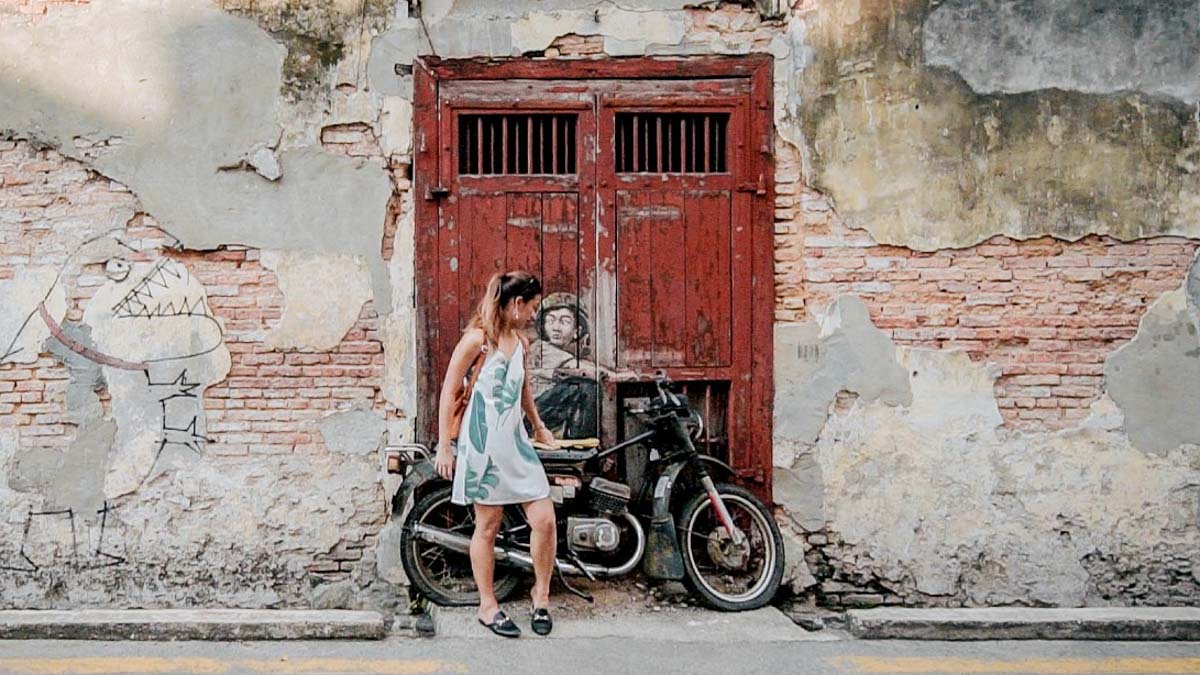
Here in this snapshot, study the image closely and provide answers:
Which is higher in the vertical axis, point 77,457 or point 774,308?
point 774,308

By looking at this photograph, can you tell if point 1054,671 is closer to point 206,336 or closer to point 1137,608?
point 1137,608

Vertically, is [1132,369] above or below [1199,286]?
below

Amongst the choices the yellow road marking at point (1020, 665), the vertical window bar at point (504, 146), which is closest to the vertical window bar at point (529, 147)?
the vertical window bar at point (504, 146)

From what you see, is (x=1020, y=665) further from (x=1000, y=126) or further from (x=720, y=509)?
(x=1000, y=126)

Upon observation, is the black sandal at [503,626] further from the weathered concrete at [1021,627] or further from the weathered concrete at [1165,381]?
the weathered concrete at [1165,381]

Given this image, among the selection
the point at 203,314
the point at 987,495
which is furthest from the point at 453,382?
the point at 987,495

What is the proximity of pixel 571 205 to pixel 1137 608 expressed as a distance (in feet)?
12.5

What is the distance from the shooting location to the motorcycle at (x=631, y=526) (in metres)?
6.43

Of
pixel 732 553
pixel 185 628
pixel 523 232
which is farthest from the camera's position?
pixel 523 232

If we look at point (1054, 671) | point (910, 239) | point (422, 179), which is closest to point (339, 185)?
point (422, 179)

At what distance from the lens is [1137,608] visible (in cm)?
646

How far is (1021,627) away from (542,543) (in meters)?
2.46

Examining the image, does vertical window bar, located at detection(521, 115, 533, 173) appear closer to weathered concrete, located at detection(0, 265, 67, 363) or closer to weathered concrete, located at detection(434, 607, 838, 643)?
weathered concrete, located at detection(434, 607, 838, 643)

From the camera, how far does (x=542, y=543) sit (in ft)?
19.5
